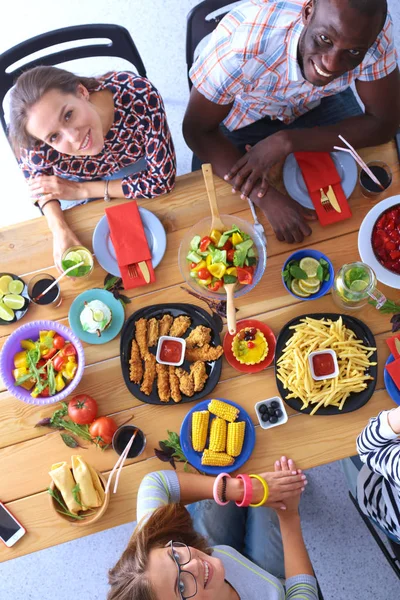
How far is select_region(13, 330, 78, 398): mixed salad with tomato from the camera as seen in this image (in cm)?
183

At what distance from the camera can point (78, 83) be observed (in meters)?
1.90

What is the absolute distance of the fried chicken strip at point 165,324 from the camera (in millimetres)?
1928

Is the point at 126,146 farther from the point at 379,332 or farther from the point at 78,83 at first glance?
the point at 379,332

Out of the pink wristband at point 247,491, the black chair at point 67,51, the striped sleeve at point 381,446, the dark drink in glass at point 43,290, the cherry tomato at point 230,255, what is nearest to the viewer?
the striped sleeve at point 381,446

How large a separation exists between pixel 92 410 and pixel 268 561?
3.36 ft

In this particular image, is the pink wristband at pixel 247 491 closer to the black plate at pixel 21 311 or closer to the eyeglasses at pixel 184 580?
the eyeglasses at pixel 184 580

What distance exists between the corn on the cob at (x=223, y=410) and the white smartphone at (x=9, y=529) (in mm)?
866

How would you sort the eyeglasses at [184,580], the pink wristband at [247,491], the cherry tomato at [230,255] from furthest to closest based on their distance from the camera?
the cherry tomato at [230,255] < the pink wristband at [247,491] < the eyeglasses at [184,580]

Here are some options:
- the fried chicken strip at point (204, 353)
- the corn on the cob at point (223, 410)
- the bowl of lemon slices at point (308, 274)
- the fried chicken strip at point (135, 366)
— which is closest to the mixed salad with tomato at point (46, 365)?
the fried chicken strip at point (135, 366)

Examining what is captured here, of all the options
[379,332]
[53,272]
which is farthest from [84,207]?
[379,332]

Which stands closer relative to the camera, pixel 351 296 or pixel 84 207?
pixel 351 296

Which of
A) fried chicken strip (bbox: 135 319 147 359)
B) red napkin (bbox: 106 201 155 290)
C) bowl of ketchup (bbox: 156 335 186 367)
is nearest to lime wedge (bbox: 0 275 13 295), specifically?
red napkin (bbox: 106 201 155 290)

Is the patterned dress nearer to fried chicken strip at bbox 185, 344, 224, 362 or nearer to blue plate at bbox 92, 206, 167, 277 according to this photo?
blue plate at bbox 92, 206, 167, 277

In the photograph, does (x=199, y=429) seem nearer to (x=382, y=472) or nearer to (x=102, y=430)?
(x=102, y=430)
